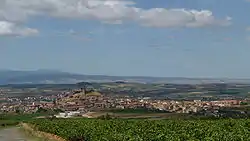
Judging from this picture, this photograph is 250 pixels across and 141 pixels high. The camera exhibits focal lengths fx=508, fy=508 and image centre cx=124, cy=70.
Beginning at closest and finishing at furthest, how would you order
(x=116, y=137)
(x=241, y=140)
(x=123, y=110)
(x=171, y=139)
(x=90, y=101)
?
A: (x=241, y=140)
(x=171, y=139)
(x=116, y=137)
(x=123, y=110)
(x=90, y=101)

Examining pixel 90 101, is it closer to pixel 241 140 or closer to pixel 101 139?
pixel 101 139

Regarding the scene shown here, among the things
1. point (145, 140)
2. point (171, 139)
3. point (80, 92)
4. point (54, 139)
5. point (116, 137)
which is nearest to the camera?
point (171, 139)

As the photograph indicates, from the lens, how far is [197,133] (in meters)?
33.3

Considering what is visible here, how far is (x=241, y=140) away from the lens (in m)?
26.0

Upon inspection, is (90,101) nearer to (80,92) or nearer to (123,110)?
(80,92)

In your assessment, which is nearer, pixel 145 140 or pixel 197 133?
pixel 145 140

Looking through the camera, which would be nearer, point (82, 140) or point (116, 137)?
point (116, 137)

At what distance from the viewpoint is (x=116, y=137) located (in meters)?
32.7

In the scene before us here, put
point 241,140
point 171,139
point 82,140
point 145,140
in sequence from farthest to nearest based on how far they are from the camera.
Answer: point 82,140, point 145,140, point 171,139, point 241,140

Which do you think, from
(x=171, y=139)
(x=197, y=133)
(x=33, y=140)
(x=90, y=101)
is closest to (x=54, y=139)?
(x=33, y=140)

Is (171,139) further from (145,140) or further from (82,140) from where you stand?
(82,140)

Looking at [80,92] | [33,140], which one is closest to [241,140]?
[33,140]

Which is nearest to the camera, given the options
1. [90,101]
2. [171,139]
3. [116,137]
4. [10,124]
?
[171,139]

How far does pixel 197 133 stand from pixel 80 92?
136 m
